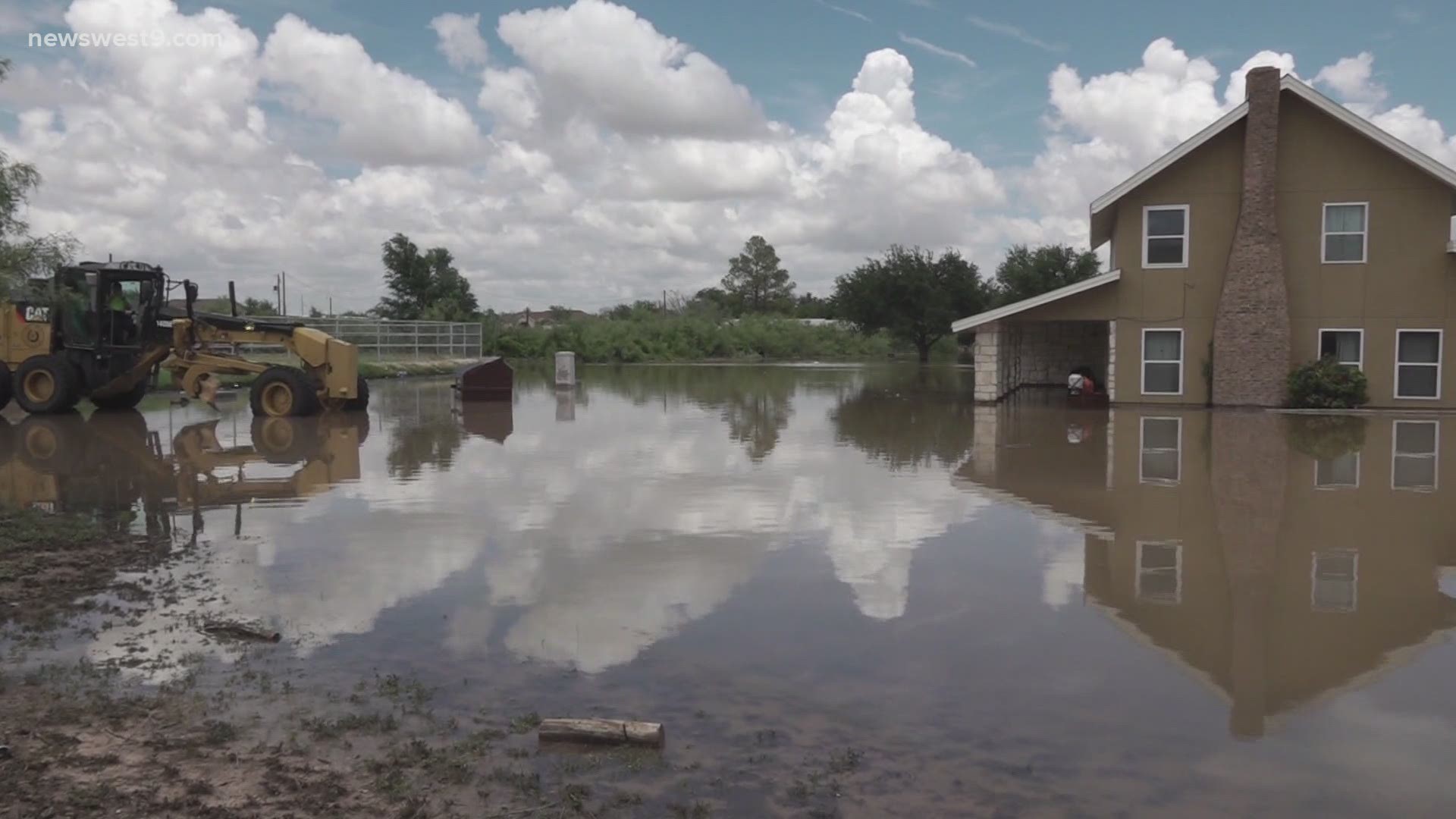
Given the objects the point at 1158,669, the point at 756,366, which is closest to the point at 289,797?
the point at 1158,669

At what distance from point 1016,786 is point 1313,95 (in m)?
23.8

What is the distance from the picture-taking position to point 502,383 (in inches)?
1140

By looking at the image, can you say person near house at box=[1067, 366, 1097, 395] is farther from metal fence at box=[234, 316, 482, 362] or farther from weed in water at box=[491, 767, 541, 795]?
metal fence at box=[234, 316, 482, 362]

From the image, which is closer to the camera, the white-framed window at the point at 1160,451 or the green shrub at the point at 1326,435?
the white-framed window at the point at 1160,451

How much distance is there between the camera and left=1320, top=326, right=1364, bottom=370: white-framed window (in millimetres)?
25016

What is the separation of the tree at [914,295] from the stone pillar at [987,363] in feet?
112

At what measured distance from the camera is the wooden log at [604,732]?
5.22 meters

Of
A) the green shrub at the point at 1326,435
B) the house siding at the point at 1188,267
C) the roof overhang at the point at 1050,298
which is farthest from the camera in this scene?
the roof overhang at the point at 1050,298

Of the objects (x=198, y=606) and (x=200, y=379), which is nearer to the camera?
(x=198, y=606)

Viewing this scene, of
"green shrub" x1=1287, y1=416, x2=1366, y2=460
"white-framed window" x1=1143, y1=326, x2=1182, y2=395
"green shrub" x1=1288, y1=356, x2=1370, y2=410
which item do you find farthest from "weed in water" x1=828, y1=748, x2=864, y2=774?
"white-framed window" x1=1143, y1=326, x2=1182, y2=395

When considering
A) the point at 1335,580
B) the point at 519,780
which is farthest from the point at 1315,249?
the point at 519,780

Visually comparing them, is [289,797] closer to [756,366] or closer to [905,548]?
[905,548]

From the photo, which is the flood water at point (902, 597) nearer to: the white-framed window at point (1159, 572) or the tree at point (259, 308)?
the white-framed window at point (1159, 572)

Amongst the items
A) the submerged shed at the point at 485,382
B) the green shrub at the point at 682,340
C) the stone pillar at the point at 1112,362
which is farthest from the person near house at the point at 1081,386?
the green shrub at the point at 682,340
